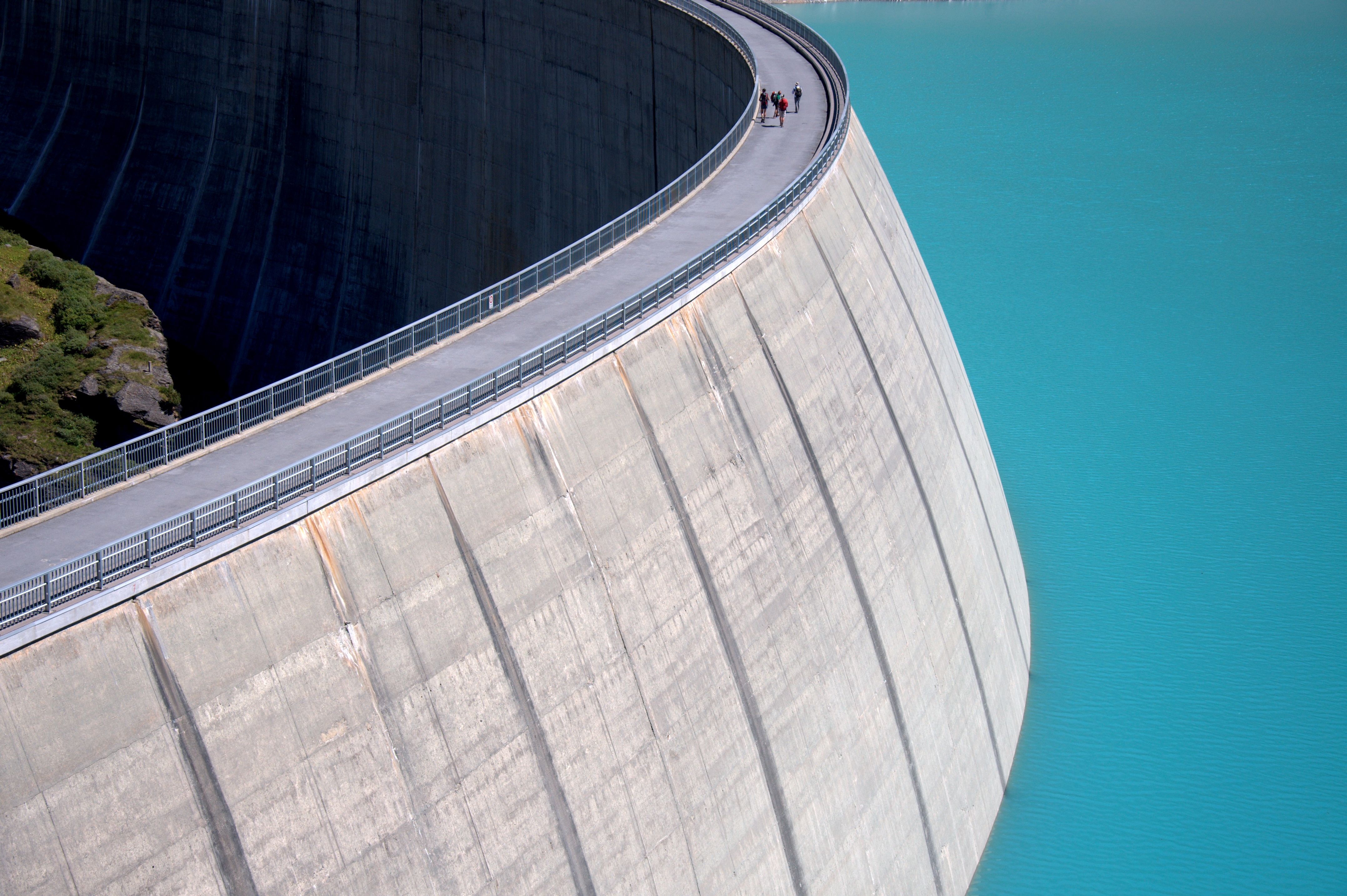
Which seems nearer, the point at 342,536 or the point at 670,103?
the point at 342,536

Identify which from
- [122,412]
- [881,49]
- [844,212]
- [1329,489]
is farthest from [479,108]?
[881,49]

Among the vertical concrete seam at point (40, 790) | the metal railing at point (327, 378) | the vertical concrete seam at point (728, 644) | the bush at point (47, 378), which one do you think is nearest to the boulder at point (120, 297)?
the bush at point (47, 378)

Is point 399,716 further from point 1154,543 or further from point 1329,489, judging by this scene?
point 1329,489

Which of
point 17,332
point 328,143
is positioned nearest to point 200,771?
point 17,332

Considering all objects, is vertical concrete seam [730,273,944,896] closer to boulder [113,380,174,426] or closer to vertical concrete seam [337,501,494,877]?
vertical concrete seam [337,501,494,877]

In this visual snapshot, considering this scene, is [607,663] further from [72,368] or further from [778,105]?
[72,368]

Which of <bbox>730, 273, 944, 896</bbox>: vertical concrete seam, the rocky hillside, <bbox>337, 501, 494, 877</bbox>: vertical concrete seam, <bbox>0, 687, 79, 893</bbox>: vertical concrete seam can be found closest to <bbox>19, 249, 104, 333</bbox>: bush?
the rocky hillside
